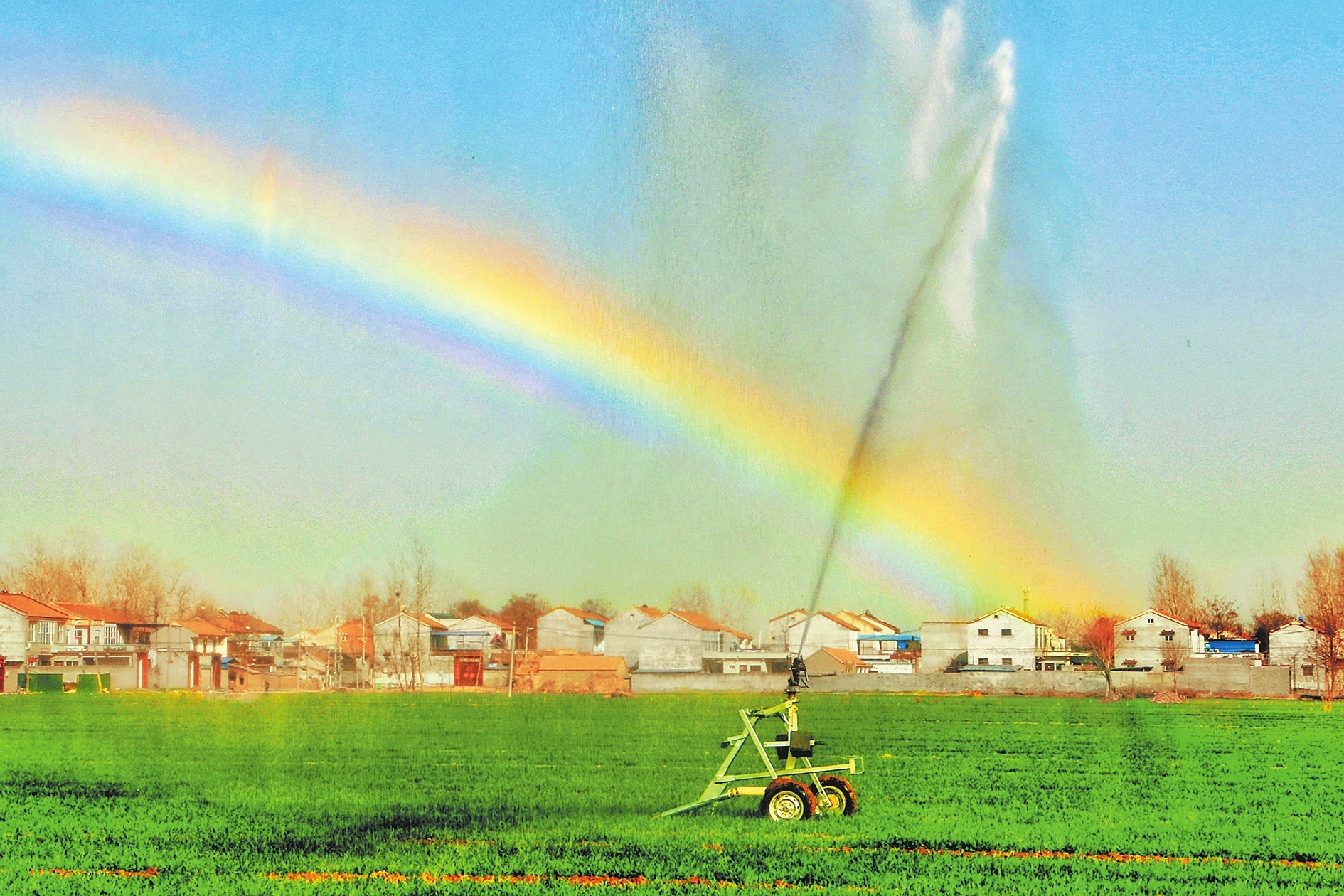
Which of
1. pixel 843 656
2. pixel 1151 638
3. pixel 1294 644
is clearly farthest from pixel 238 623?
pixel 1294 644

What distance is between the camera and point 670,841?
59.8 feet

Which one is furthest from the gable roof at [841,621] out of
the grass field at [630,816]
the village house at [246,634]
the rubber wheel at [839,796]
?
the rubber wheel at [839,796]

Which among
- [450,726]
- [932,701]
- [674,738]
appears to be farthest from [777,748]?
[932,701]

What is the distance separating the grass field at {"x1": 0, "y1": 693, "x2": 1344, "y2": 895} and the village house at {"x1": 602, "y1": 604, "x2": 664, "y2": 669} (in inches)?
3313

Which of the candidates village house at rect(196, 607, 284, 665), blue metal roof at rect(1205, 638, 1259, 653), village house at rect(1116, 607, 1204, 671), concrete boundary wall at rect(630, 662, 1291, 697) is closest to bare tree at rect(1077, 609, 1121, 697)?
village house at rect(1116, 607, 1204, 671)

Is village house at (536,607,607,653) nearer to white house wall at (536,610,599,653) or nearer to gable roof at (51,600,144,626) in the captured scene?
white house wall at (536,610,599,653)

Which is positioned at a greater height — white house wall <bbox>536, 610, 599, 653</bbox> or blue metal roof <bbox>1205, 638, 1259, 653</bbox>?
white house wall <bbox>536, 610, 599, 653</bbox>

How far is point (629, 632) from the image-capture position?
5374 inches

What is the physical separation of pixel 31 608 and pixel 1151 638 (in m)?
115

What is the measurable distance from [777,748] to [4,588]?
151 meters

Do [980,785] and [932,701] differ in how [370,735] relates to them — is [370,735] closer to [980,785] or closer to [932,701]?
[980,785]

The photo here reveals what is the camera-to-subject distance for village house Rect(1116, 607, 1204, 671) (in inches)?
5433

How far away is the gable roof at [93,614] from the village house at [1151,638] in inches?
4160

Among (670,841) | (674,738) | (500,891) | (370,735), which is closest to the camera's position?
(500,891)
